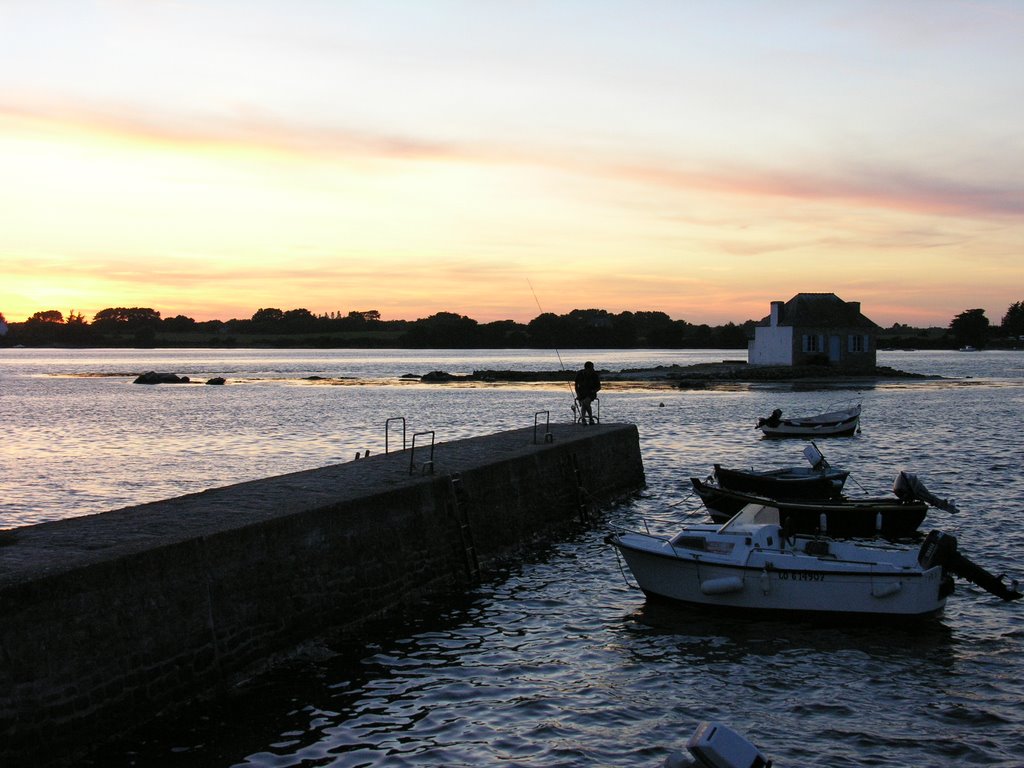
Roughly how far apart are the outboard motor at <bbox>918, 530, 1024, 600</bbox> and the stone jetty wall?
24.9ft

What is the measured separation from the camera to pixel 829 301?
9069cm

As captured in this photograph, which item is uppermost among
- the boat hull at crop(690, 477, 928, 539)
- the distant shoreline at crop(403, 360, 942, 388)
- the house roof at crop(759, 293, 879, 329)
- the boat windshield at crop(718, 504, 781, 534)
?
the house roof at crop(759, 293, 879, 329)

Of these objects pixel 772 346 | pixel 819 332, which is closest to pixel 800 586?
pixel 819 332

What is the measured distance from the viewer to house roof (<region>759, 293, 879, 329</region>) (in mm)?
89438

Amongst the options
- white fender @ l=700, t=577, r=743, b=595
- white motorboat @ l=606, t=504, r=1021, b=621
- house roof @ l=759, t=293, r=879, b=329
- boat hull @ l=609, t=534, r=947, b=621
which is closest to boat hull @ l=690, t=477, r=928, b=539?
white motorboat @ l=606, t=504, r=1021, b=621

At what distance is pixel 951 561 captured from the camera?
15742mm

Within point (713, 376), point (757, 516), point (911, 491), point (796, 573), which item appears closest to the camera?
point (796, 573)

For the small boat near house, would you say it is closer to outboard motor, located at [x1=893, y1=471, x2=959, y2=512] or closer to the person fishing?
the person fishing

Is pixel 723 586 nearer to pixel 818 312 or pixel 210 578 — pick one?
pixel 210 578

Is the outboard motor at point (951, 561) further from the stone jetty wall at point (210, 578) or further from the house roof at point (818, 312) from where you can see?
the house roof at point (818, 312)

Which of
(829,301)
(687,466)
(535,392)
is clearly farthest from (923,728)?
(829,301)

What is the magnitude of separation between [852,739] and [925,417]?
50256 mm

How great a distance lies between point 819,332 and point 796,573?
7812cm

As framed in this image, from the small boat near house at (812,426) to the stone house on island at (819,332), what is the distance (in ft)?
145
